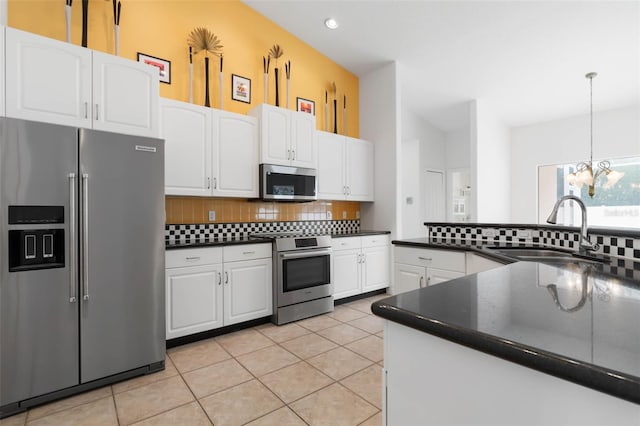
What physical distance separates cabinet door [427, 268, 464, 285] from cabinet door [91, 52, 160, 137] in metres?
2.50

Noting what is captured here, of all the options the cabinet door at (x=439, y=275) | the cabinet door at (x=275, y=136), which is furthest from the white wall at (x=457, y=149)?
the cabinet door at (x=439, y=275)

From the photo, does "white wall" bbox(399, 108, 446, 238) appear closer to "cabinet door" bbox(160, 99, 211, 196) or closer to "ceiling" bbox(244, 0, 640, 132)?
"ceiling" bbox(244, 0, 640, 132)

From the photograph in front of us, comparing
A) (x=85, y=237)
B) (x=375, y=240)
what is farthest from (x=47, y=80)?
(x=375, y=240)

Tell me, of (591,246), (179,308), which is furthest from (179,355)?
(591,246)

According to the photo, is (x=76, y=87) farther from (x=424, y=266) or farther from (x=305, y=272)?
(x=424, y=266)

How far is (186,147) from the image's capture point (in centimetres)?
299

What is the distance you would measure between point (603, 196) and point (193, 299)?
7142mm

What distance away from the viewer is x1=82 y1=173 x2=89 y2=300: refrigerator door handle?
2010 millimetres

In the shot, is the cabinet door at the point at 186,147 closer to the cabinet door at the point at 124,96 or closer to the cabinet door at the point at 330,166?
the cabinet door at the point at 124,96

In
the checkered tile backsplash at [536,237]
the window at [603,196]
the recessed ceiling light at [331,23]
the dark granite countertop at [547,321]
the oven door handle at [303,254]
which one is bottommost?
the oven door handle at [303,254]

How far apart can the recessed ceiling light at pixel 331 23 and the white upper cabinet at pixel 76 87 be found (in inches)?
93.5

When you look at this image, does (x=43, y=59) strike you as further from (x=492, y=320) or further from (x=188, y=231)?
(x=492, y=320)

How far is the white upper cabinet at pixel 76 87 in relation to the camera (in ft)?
6.36

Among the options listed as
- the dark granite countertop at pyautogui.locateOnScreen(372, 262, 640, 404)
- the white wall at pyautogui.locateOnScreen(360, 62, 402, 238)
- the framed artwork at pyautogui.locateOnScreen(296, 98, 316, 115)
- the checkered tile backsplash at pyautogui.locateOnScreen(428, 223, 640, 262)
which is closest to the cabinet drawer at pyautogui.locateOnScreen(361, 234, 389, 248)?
the white wall at pyautogui.locateOnScreen(360, 62, 402, 238)
